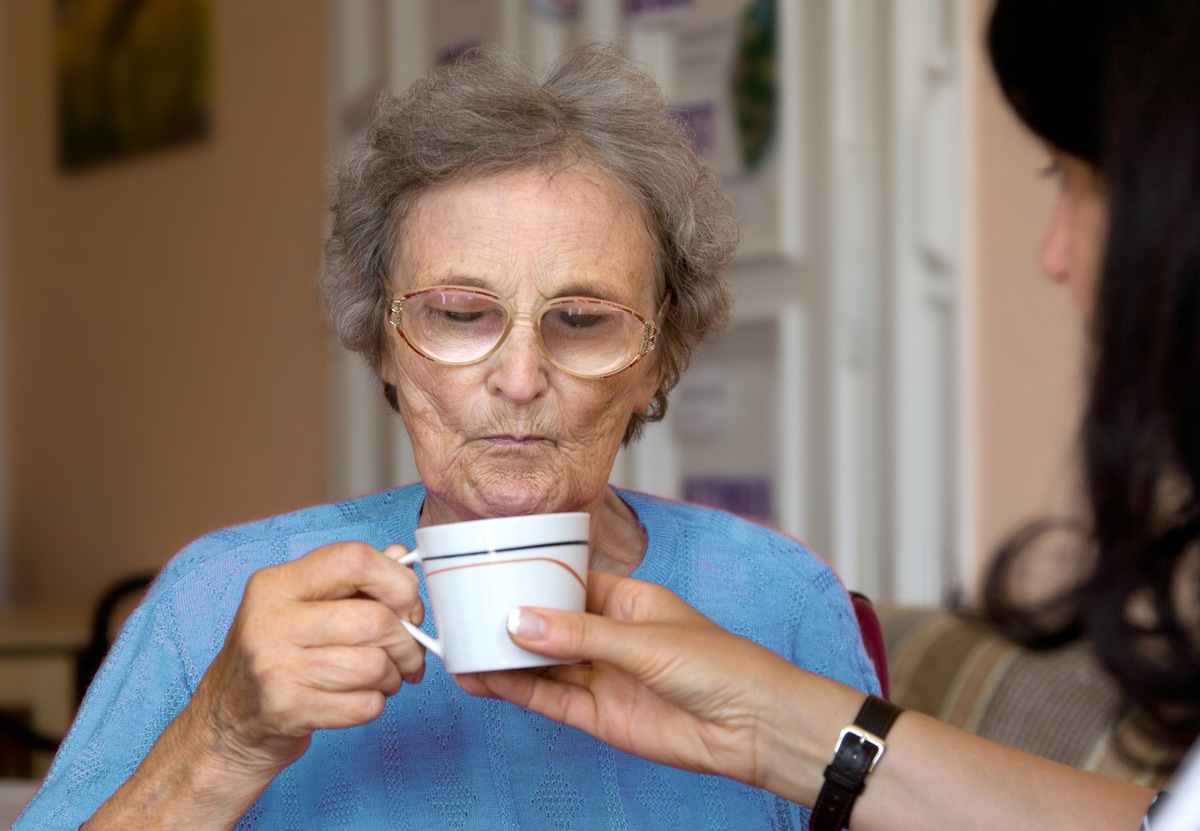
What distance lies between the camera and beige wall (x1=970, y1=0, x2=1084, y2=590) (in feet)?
7.47

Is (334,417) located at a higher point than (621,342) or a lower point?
lower

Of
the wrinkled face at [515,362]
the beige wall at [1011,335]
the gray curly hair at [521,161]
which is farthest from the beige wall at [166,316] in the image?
the wrinkled face at [515,362]

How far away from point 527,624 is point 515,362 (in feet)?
1.13

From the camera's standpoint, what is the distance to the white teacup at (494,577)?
0.92 m

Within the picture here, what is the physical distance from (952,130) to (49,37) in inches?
145

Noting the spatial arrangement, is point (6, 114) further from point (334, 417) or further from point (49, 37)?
point (334, 417)

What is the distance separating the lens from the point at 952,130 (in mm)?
2441

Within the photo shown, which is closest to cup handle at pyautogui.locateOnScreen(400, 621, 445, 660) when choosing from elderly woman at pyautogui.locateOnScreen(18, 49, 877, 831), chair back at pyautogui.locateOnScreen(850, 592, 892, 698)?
elderly woman at pyautogui.locateOnScreen(18, 49, 877, 831)

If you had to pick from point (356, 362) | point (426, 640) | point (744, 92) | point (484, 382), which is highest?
point (744, 92)

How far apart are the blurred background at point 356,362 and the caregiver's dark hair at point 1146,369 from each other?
0.05 metres

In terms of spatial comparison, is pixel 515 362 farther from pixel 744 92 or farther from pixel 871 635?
pixel 744 92

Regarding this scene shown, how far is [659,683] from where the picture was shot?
3.15 feet

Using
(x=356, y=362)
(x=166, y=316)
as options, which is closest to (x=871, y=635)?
(x=356, y=362)

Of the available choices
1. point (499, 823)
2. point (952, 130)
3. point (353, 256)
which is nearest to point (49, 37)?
point (952, 130)
